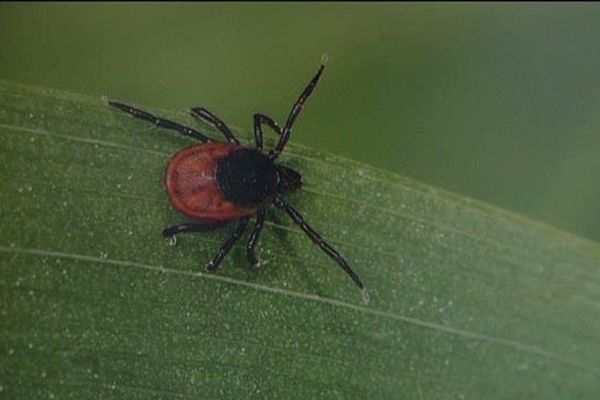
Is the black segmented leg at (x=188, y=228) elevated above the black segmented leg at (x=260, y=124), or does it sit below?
below

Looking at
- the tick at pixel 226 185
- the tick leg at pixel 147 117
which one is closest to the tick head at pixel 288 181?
the tick at pixel 226 185

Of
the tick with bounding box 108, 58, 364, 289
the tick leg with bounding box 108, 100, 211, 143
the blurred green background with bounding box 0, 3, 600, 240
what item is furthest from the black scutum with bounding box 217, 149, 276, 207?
the blurred green background with bounding box 0, 3, 600, 240

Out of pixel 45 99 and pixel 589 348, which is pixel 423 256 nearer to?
pixel 589 348

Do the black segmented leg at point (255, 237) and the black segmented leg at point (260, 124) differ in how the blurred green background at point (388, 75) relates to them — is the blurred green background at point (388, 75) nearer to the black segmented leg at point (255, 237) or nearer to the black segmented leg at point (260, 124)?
the black segmented leg at point (260, 124)

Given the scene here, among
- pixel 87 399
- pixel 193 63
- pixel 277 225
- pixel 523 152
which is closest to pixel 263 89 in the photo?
pixel 193 63

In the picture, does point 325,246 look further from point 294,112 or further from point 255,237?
point 294,112

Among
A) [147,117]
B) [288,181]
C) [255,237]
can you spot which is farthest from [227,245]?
[147,117]
